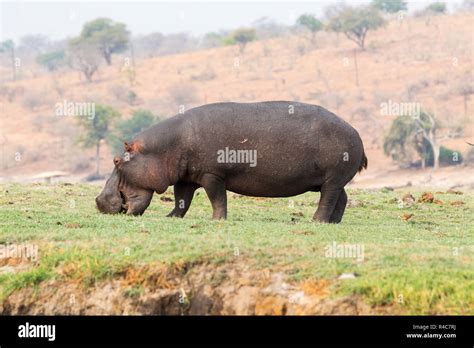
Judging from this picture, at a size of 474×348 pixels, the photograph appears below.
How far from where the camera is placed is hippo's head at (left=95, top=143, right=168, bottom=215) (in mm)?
14250

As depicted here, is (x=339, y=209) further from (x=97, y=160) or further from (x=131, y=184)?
(x=97, y=160)

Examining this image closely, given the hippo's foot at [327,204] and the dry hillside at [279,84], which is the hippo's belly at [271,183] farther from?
the dry hillside at [279,84]

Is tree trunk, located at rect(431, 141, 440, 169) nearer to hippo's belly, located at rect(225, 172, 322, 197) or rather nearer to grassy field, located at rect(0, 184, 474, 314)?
grassy field, located at rect(0, 184, 474, 314)

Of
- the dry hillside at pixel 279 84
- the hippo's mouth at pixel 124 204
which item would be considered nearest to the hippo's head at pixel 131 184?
the hippo's mouth at pixel 124 204

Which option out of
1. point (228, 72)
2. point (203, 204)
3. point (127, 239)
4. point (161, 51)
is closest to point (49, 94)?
point (228, 72)

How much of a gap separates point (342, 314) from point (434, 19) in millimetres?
65143

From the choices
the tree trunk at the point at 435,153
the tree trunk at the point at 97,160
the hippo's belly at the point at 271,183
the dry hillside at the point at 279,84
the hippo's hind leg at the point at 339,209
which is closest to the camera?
the hippo's belly at the point at 271,183

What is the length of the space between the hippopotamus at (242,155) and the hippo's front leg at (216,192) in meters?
0.01

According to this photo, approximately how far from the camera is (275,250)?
1098 cm

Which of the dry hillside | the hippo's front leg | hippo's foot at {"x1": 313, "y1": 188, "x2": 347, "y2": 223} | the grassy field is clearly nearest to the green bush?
the dry hillside

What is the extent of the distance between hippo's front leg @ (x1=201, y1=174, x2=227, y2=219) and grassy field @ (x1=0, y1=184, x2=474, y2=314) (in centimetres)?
71

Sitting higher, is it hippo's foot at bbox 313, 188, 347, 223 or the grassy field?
hippo's foot at bbox 313, 188, 347, 223

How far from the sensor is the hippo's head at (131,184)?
14.2 m

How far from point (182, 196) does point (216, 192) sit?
823 mm
